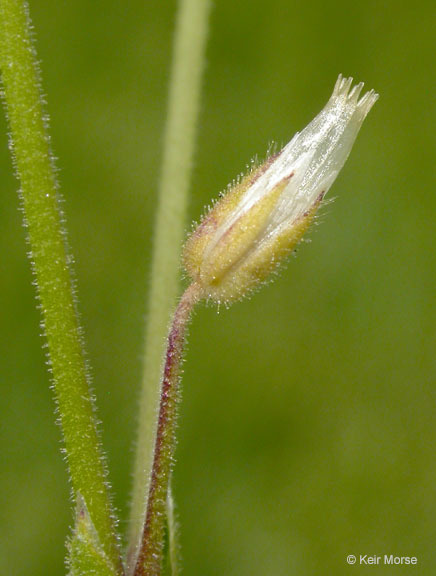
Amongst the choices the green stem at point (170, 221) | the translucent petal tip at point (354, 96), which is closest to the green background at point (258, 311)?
the green stem at point (170, 221)

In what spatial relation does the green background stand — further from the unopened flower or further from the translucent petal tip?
the translucent petal tip

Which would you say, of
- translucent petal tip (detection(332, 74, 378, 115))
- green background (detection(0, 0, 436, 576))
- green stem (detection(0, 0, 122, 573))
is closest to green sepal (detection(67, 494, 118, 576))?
green stem (detection(0, 0, 122, 573))

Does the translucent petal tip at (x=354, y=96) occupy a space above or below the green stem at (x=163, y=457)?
above

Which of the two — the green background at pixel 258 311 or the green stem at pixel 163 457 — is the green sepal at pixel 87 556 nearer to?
the green stem at pixel 163 457

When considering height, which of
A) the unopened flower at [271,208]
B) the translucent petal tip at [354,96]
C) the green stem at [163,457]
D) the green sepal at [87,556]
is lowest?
the green sepal at [87,556]

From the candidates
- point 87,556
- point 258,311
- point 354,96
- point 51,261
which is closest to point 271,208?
point 354,96

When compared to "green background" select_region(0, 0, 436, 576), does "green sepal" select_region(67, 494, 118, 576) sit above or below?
below
